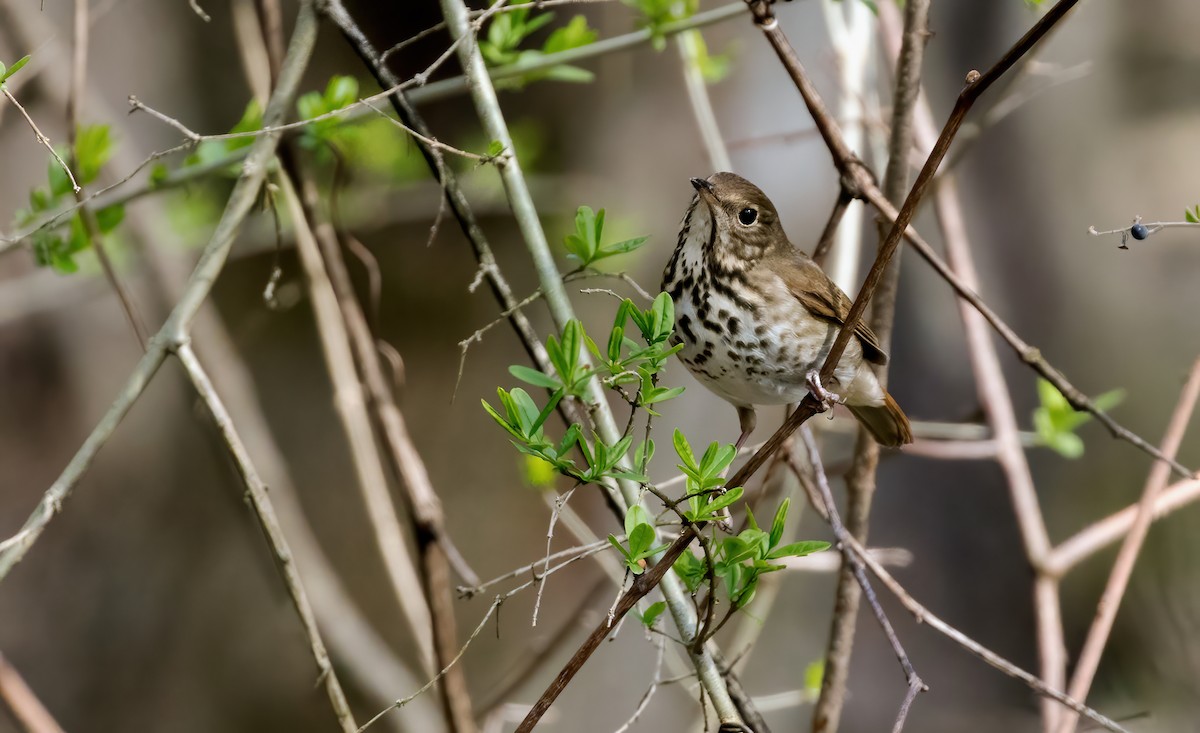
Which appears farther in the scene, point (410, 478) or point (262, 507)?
point (410, 478)

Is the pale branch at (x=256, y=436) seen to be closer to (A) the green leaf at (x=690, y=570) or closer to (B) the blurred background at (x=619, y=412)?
(B) the blurred background at (x=619, y=412)

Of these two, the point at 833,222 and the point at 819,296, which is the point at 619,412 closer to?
the point at 819,296

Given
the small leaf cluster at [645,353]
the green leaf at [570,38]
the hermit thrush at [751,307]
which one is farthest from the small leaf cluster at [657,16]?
the small leaf cluster at [645,353]

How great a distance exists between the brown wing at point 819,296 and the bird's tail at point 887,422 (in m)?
0.14

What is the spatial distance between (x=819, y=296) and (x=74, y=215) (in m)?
1.30

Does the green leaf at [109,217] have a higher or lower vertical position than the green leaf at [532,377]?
higher

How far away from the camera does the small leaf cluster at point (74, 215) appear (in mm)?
1708

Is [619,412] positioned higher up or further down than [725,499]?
further down

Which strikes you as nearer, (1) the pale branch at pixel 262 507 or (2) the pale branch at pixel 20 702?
(1) the pale branch at pixel 262 507

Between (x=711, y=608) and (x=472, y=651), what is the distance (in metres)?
2.43

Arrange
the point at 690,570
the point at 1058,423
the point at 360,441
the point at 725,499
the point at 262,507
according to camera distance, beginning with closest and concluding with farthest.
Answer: the point at 725,499
the point at 690,570
the point at 262,507
the point at 1058,423
the point at 360,441

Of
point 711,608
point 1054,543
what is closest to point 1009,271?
point 1054,543

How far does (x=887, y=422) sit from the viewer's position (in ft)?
6.33

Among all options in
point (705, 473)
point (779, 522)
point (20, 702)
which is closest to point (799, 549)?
point (779, 522)
